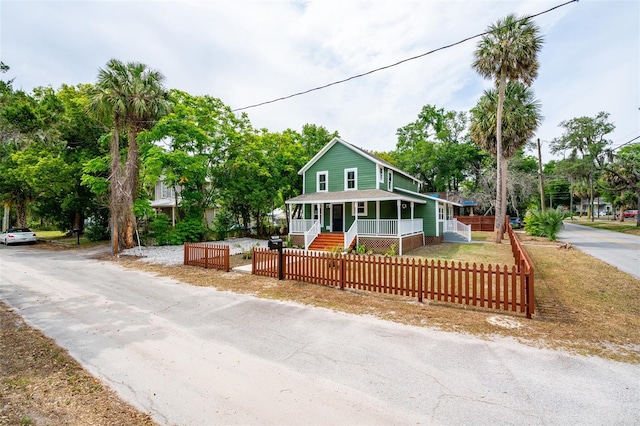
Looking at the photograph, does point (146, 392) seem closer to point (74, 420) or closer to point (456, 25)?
point (74, 420)

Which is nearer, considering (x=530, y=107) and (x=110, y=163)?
(x=110, y=163)

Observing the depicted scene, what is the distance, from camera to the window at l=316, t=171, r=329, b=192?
20.7m

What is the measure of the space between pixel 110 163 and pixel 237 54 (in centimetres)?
1091

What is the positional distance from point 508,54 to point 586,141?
28.2 metres

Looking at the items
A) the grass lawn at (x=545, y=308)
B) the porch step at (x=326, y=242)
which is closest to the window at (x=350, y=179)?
the porch step at (x=326, y=242)

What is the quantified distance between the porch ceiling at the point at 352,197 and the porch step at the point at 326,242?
2151 mm

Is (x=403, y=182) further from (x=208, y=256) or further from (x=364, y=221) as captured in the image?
(x=208, y=256)

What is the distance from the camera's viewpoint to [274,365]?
14.0 feet

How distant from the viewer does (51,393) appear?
11.7 ft

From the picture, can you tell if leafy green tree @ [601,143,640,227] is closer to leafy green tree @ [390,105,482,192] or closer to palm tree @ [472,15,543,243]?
leafy green tree @ [390,105,482,192]

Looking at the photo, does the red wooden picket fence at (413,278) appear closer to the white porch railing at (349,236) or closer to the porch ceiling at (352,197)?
the white porch railing at (349,236)

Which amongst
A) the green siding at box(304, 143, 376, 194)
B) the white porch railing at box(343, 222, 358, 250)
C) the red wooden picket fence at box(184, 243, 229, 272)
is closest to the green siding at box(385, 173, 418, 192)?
the green siding at box(304, 143, 376, 194)

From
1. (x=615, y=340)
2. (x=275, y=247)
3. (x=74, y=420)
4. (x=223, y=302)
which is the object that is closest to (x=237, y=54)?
(x=275, y=247)

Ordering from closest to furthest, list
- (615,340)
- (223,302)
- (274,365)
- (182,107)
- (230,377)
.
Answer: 1. (230,377)
2. (274,365)
3. (615,340)
4. (223,302)
5. (182,107)
